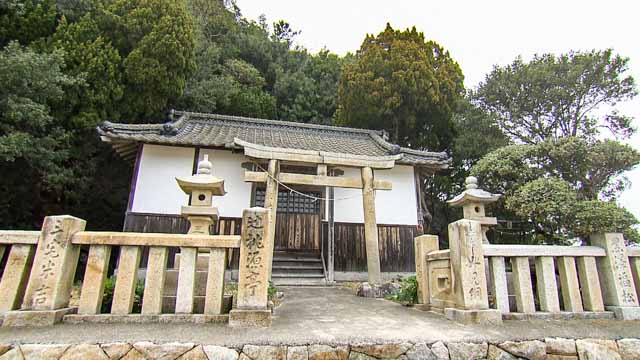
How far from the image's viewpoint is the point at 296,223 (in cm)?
1073

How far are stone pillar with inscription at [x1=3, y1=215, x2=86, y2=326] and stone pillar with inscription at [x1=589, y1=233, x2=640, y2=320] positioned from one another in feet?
24.8

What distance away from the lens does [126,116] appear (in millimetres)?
11719

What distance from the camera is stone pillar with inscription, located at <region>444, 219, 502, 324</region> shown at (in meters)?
4.37

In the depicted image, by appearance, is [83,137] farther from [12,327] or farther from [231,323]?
[231,323]

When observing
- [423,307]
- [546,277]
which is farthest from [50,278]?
[546,277]

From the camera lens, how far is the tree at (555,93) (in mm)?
11984

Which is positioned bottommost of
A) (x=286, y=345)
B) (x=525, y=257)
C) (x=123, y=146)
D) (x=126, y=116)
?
(x=286, y=345)

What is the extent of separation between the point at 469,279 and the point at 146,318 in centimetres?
418

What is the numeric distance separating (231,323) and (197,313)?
28.1 inches

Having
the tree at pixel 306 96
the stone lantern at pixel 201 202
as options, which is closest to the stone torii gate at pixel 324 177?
the stone lantern at pixel 201 202

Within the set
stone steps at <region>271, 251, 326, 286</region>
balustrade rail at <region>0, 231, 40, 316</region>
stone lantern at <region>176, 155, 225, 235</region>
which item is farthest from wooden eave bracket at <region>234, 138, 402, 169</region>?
balustrade rail at <region>0, 231, 40, 316</region>

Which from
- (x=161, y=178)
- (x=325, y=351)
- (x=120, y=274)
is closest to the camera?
(x=325, y=351)

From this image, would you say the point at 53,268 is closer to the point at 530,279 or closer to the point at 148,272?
the point at 148,272

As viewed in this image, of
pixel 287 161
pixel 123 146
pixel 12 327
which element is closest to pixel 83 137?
pixel 123 146
